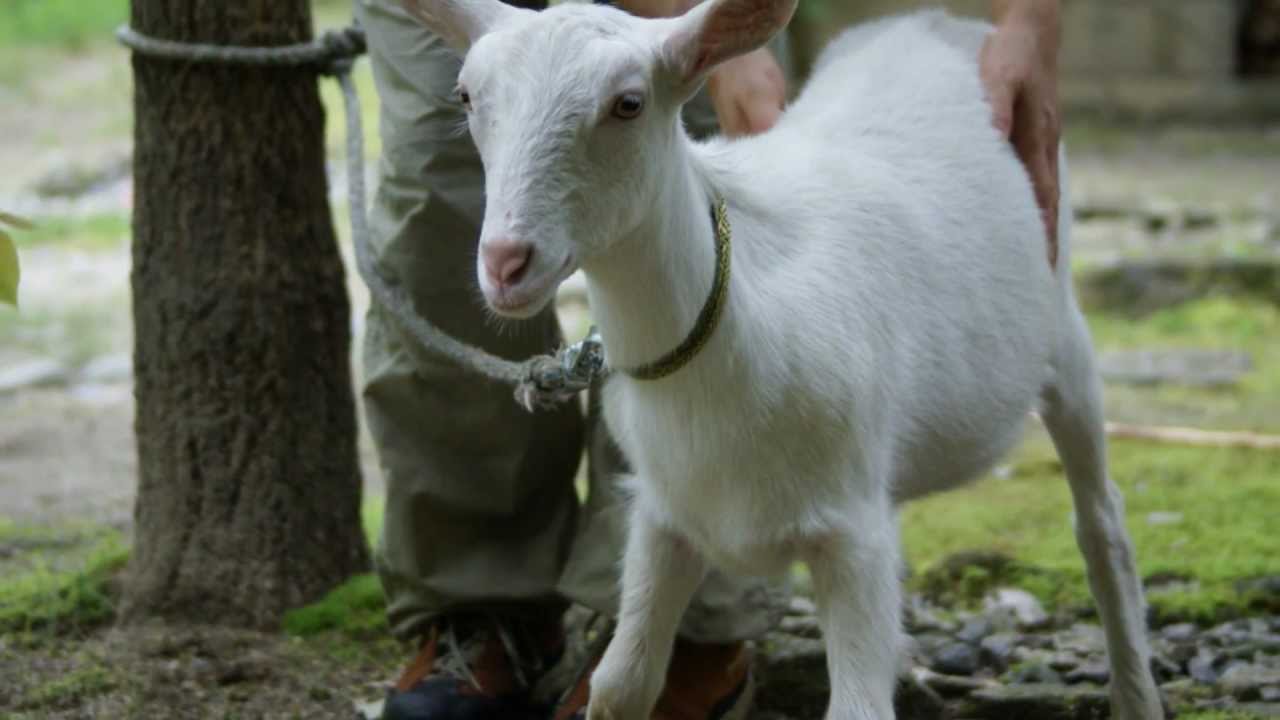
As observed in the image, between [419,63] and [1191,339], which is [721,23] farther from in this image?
[1191,339]

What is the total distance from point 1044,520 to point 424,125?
2.31 metres

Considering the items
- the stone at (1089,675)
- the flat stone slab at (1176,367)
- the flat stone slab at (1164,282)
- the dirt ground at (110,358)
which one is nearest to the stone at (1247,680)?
the stone at (1089,675)

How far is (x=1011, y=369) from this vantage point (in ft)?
11.2

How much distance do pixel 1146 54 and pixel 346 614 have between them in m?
9.12

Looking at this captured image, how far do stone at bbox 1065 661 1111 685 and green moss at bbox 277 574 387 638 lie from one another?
1487 mm

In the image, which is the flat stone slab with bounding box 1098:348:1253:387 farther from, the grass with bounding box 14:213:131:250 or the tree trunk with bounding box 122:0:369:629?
the grass with bounding box 14:213:131:250

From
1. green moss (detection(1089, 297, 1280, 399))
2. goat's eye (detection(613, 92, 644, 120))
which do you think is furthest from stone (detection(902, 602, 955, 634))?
green moss (detection(1089, 297, 1280, 399))

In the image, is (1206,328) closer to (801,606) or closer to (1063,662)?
(801,606)

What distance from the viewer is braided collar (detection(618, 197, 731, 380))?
281 centimetres

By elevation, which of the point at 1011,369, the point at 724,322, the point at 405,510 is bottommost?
the point at 405,510

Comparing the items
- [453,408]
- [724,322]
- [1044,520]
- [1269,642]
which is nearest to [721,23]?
[724,322]

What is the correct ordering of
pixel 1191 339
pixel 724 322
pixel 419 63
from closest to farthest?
1. pixel 724 322
2. pixel 419 63
3. pixel 1191 339

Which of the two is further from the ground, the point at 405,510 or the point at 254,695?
the point at 405,510

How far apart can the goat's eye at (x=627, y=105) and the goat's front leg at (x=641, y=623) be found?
30.4 inches
